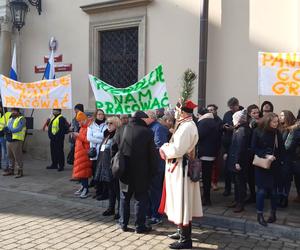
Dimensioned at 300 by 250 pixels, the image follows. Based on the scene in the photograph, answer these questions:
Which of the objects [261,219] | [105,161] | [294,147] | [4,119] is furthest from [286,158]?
[4,119]

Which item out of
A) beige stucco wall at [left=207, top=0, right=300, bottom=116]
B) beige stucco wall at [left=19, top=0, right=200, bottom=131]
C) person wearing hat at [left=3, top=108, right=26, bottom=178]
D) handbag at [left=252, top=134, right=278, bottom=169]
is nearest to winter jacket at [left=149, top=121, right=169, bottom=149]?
handbag at [left=252, top=134, right=278, bottom=169]

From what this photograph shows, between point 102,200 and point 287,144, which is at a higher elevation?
point 287,144

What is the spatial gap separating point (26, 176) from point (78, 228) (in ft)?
13.7

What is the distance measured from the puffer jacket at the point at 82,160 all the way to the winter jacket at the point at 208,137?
2057 mm

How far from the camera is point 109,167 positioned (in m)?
6.32

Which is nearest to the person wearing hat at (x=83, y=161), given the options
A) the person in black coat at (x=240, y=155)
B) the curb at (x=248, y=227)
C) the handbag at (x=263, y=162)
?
the curb at (x=248, y=227)

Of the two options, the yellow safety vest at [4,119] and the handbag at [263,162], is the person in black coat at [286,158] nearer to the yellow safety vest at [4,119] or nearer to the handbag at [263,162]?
the handbag at [263,162]

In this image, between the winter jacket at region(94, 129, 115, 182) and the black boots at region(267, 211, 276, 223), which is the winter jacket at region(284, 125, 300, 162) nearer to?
the black boots at region(267, 211, 276, 223)

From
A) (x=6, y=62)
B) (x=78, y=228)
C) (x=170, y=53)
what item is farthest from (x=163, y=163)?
(x=6, y=62)

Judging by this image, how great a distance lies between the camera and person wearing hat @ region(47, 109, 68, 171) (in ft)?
33.5

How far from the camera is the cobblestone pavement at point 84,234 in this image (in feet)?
16.5

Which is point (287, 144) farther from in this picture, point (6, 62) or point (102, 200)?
point (6, 62)

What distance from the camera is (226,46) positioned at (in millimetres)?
8773

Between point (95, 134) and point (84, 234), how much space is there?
1990 mm
